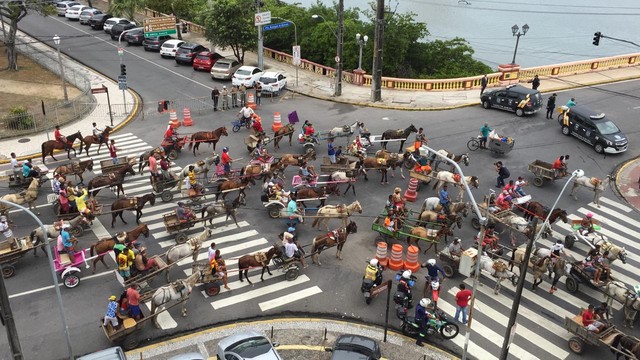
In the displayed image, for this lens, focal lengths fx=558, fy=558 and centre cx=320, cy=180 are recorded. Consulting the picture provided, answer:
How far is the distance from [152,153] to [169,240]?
5.94 meters

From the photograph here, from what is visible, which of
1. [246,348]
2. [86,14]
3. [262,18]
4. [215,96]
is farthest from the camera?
[86,14]

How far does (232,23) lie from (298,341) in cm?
3334

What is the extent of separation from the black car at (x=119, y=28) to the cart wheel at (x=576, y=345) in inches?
1915

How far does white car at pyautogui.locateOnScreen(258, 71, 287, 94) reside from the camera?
131ft

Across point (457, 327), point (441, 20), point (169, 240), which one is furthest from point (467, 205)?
point (441, 20)

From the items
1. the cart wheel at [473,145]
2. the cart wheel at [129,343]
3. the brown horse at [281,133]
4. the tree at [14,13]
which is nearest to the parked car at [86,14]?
the tree at [14,13]

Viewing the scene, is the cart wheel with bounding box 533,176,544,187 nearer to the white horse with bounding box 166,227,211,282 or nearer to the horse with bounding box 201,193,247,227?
the horse with bounding box 201,193,247,227

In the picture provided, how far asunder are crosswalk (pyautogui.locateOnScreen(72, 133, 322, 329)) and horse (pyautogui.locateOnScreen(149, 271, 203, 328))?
0.70 meters

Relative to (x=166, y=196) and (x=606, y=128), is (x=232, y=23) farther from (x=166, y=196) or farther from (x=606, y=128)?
(x=606, y=128)

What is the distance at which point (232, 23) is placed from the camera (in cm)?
4488

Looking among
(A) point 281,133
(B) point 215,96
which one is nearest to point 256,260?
(A) point 281,133

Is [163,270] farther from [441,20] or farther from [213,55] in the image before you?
[441,20]

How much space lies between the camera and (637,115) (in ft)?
120

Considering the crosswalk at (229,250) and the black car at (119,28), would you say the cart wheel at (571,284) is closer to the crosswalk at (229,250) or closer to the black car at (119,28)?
the crosswalk at (229,250)
